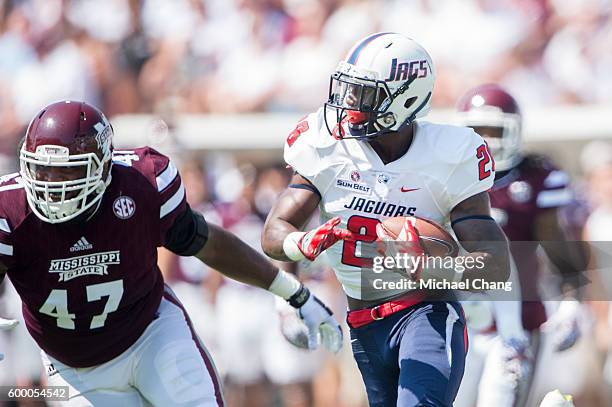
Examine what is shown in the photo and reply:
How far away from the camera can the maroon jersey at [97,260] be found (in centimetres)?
409

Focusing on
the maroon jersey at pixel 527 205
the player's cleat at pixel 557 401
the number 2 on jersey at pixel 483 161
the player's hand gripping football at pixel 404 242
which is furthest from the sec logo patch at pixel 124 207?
the maroon jersey at pixel 527 205

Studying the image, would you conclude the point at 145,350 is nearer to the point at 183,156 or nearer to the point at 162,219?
the point at 162,219

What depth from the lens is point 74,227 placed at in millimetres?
4133

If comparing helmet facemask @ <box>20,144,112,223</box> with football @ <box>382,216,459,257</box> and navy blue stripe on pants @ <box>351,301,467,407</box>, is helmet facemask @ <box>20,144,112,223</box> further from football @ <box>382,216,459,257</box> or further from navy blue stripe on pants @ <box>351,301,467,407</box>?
navy blue stripe on pants @ <box>351,301,467,407</box>

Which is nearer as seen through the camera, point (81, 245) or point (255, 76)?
point (81, 245)

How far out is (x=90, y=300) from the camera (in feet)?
13.8

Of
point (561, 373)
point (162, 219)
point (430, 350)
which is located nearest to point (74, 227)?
point (162, 219)

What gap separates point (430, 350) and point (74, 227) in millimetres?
1383

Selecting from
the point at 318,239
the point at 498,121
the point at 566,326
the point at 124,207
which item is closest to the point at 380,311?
the point at 318,239

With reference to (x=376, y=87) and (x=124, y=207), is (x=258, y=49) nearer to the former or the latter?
(x=376, y=87)

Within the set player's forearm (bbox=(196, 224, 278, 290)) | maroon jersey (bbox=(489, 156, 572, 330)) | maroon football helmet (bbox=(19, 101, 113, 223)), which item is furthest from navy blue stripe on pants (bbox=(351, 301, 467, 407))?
maroon jersey (bbox=(489, 156, 572, 330))

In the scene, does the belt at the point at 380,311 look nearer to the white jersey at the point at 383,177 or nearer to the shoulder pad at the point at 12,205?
the white jersey at the point at 383,177

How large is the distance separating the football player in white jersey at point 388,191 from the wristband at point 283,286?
243 mm

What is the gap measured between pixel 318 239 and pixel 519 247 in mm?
2113
